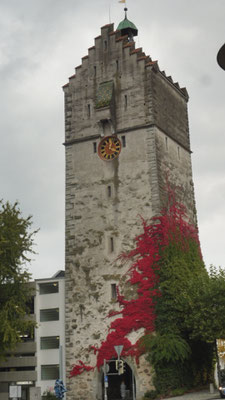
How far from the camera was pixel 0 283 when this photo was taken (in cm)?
3912

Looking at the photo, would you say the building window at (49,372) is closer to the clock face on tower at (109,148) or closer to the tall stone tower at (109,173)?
the tall stone tower at (109,173)

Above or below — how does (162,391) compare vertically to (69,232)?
below

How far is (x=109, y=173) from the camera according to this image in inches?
1609

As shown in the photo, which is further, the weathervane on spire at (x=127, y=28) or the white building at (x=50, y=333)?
the weathervane on spire at (x=127, y=28)

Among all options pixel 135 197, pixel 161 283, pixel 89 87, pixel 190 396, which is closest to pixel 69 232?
pixel 135 197

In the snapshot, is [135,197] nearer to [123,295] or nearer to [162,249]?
[162,249]

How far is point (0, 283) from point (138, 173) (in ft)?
39.0

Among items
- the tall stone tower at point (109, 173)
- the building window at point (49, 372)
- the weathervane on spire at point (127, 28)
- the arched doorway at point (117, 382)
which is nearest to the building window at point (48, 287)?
the tall stone tower at point (109, 173)

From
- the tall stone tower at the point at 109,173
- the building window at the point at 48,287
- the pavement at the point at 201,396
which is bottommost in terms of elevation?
the pavement at the point at 201,396

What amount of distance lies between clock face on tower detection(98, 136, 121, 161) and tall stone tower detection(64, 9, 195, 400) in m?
0.07

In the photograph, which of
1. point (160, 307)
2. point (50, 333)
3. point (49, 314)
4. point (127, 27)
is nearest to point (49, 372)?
point (50, 333)

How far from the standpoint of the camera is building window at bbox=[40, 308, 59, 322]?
1658 inches

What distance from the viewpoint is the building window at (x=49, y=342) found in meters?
41.6

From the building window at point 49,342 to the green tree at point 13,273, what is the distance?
2.48 meters
